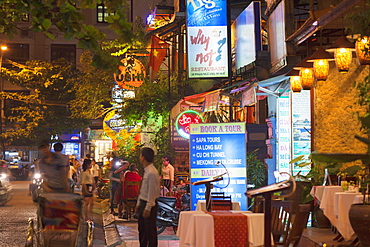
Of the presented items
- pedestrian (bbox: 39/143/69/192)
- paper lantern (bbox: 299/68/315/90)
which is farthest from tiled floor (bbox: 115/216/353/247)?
paper lantern (bbox: 299/68/315/90)

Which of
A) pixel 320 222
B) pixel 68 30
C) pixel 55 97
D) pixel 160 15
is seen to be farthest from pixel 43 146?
pixel 55 97

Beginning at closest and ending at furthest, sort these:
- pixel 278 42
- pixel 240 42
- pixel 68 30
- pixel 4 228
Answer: pixel 68 30 → pixel 4 228 → pixel 278 42 → pixel 240 42

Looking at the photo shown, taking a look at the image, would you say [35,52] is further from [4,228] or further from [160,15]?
[4,228]

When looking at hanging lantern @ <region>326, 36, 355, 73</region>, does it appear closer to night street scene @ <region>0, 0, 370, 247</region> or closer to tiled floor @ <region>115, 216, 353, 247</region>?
night street scene @ <region>0, 0, 370, 247</region>

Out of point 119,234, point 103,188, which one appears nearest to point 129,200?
point 119,234

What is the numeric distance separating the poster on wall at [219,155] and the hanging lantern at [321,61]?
7.27 feet

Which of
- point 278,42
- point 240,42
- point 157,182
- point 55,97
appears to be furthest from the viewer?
point 55,97

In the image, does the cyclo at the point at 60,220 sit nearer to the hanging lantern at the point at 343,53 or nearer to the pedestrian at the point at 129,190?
the hanging lantern at the point at 343,53

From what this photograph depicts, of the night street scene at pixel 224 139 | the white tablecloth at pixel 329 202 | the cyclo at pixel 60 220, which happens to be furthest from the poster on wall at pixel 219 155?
the cyclo at pixel 60 220

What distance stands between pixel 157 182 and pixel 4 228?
805cm

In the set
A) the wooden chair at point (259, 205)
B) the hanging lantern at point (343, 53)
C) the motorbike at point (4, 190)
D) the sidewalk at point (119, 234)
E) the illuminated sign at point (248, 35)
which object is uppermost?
the illuminated sign at point (248, 35)

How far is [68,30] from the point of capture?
20.6 feet

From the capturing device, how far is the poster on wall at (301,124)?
17.6 meters

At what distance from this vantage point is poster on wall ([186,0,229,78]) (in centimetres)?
1847
